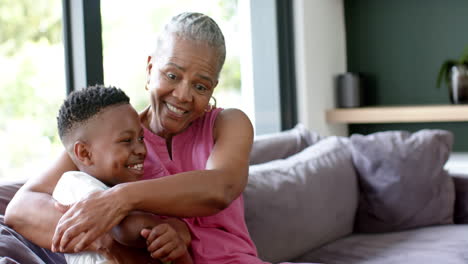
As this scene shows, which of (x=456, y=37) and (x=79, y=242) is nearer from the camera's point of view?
(x=79, y=242)

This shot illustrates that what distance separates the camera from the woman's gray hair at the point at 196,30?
5.14 ft

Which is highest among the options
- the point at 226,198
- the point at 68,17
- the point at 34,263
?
the point at 68,17

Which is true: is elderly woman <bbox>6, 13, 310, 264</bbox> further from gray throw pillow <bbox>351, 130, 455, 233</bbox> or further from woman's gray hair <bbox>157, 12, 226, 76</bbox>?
gray throw pillow <bbox>351, 130, 455, 233</bbox>

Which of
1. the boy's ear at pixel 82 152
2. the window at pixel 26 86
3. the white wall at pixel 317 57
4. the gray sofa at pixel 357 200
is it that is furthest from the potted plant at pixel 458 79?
the boy's ear at pixel 82 152

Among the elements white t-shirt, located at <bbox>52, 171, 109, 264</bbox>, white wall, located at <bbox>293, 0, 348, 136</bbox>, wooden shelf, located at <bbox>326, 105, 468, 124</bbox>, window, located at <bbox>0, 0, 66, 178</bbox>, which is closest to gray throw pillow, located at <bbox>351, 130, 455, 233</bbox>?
wooden shelf, located at <bbox>326, 105, 468, 124</bbox>

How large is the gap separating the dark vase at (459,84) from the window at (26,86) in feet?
8.12

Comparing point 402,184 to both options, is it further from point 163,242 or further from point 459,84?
point 163,242

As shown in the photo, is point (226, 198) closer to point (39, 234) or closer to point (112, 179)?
point (112, 179)

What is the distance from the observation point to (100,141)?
4.52 ft

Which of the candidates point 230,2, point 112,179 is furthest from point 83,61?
point 230,2

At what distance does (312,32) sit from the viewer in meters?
3.88

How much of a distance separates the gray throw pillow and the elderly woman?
124 cm

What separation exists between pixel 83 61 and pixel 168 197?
1.23 meters

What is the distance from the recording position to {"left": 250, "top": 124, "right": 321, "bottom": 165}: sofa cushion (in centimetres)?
271
